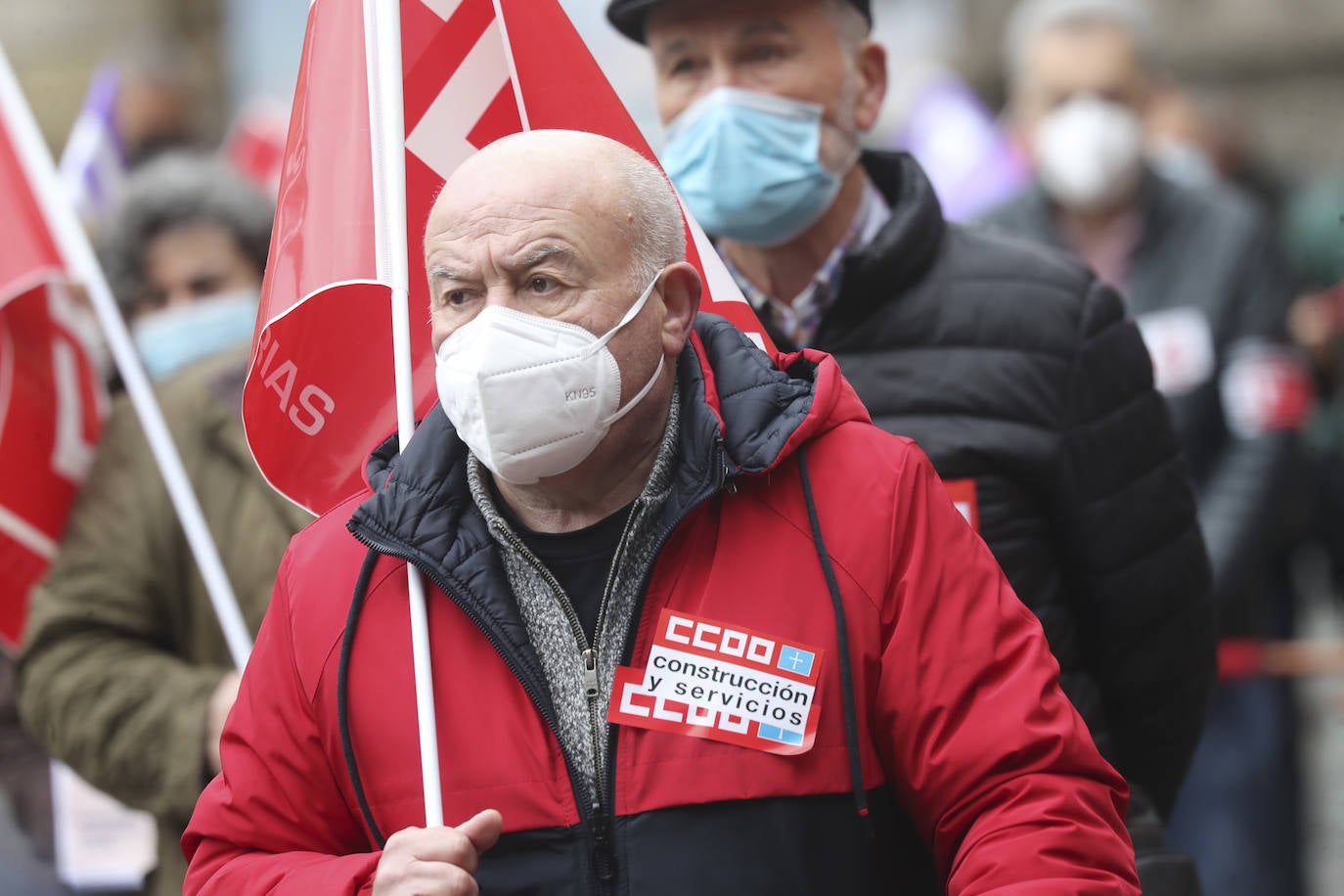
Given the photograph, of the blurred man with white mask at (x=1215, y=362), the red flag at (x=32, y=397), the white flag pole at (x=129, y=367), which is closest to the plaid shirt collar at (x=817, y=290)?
the white flag pole at (x=129, y=367)

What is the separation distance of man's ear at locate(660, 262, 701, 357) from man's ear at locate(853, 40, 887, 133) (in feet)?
3.41

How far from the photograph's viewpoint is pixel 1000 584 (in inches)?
114

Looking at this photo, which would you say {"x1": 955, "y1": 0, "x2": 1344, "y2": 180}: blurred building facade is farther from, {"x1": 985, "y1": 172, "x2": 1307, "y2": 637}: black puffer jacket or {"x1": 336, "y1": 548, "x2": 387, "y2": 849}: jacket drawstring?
{"x1": 336, "y1": 548, "x2": 387, "y2": 849}: jacket drawstring

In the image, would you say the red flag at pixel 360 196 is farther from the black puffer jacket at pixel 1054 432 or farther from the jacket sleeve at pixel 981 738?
the jacket sleeve at pixel 981 738

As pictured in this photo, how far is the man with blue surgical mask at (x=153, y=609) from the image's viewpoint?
4324 mm

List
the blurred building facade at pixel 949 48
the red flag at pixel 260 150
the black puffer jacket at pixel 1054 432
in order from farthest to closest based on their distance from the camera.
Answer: the blurred building facade at pixel 949 48, the red flag at pixel 260 150, the black puffer jacket at pixel 1054 432

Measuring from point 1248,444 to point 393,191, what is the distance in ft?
9.91

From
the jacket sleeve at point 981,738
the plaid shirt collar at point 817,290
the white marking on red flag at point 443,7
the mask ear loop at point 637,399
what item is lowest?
the jacket sleeve at point 981,738

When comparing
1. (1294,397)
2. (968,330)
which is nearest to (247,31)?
(1294,397)

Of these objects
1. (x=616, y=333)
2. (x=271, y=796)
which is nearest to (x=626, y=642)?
(x=616, y=333)

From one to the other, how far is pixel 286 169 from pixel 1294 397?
10.1ft

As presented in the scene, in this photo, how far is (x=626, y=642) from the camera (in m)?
2.87

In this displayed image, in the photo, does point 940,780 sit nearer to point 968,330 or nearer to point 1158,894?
point 1158,894

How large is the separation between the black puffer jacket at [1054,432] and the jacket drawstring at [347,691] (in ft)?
3.55
